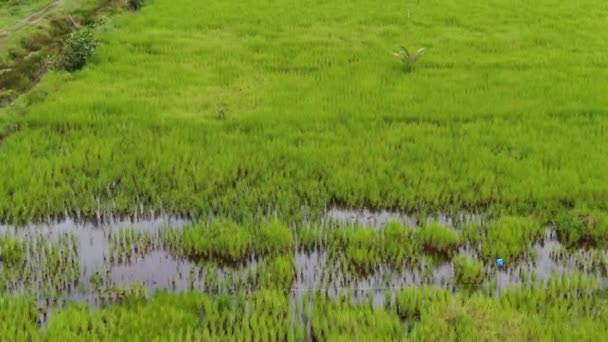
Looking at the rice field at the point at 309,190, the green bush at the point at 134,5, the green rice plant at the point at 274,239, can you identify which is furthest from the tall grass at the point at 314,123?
the green bush at the point at 134,5

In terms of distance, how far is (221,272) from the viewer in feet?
17.7

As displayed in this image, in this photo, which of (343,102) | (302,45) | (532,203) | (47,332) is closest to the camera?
(47,332)

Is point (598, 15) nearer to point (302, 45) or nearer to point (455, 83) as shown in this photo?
point (455, 83)

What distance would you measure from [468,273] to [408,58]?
5021 millimetres

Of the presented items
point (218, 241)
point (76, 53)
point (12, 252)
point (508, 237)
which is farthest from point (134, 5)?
point (508, 237)

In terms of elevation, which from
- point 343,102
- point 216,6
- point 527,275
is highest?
point 216,6

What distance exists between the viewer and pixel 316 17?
12.2 m

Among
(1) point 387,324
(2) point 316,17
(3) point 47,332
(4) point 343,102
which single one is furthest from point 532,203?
(2) point 316,17

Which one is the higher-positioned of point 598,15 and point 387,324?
point 598,15

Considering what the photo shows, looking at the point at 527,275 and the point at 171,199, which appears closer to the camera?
the point at 527,275

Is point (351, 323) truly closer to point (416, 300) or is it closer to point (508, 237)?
point (416, 300)

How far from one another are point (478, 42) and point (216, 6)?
5057mm

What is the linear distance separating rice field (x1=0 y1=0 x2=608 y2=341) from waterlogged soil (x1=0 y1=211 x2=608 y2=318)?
0.07ft

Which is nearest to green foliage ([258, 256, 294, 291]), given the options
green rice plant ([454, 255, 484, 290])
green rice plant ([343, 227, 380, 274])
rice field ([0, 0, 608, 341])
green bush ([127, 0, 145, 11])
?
rice field ([0, 0, 608, 341])
